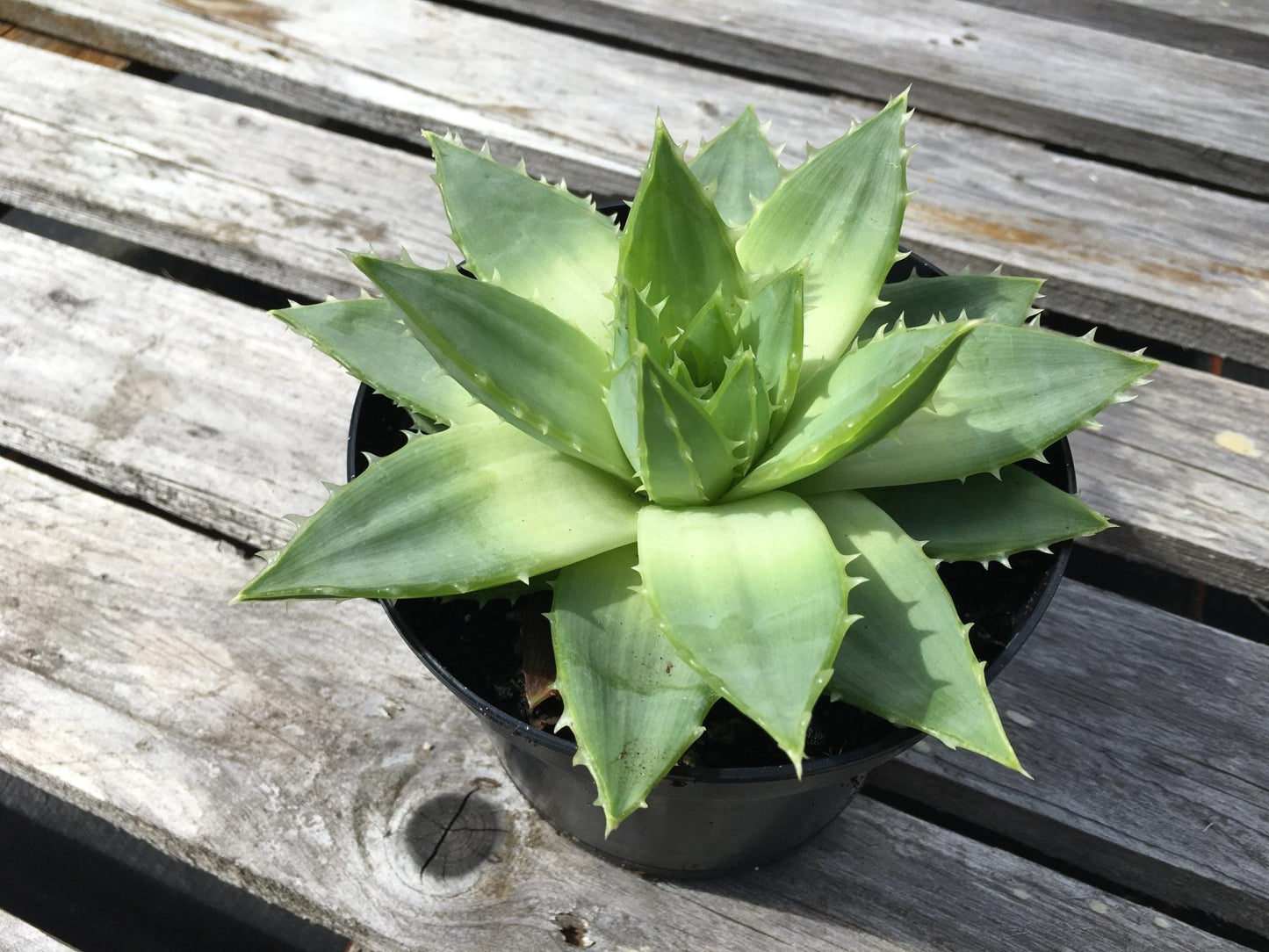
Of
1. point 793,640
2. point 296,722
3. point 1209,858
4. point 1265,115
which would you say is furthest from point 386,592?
point 1265,115

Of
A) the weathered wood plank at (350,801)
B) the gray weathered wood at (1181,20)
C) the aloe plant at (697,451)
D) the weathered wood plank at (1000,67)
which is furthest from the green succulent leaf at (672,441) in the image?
the gray weathered wood at (1181,20)

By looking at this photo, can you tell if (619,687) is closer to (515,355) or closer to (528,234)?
(515,355)

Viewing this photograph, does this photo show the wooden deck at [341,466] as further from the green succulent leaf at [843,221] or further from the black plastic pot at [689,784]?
the green succulent leaf at [843,221]

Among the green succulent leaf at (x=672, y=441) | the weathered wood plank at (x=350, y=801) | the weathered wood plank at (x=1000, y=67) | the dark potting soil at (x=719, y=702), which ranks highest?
the weathered wood plank at (x=1000, y=67)

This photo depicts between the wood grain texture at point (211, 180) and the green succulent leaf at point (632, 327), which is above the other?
the green succulent leaf at point (632, 327)

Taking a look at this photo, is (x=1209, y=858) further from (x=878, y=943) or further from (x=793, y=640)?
(x=793, y=640)

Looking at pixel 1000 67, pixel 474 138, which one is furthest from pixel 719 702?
pixel 1000 67

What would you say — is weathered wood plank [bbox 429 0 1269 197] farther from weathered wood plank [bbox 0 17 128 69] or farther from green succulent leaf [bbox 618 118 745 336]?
green succulent leaf [bbox 618 118 745 336]
